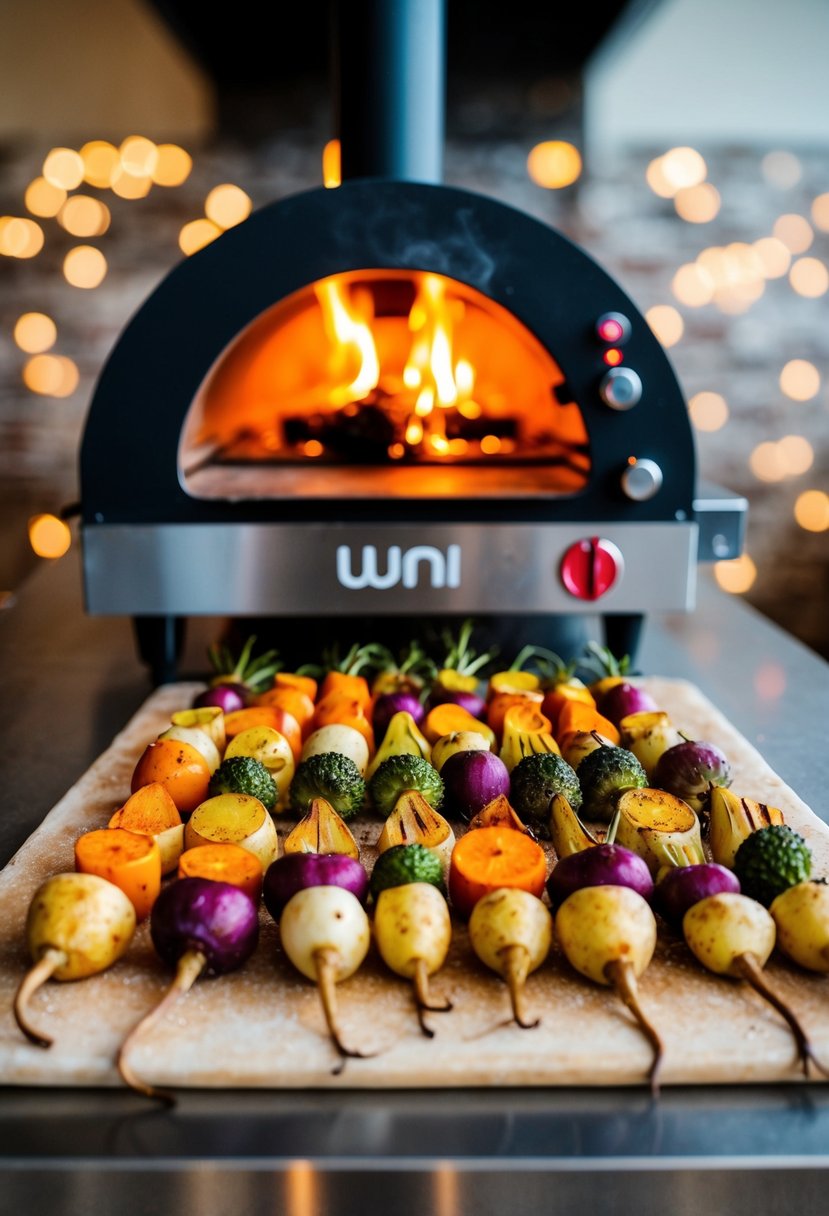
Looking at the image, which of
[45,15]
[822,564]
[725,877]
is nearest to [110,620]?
[725,877]

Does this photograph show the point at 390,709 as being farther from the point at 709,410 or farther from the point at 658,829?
the point at 709,410

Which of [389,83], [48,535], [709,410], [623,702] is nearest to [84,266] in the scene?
[48,535]

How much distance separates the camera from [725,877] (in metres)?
0.83

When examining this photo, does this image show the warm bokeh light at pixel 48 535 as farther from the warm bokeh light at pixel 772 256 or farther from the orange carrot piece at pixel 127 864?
the orange carrot piece at pixel 127 864

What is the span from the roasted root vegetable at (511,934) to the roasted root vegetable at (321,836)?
0.16m

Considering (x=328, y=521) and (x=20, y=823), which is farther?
(x=328, y=521)

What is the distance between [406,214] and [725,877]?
0.92 metres

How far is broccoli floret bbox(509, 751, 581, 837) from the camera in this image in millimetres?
1016

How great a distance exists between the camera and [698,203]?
295 centimetres

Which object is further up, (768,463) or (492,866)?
(768,463)

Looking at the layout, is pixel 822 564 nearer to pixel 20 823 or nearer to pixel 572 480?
pixel 572 480

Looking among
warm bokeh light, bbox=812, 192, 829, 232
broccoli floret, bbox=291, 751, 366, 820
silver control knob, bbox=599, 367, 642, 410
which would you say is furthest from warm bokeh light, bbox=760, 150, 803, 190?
broccoli floret, bbox=291, 751, 366, 820

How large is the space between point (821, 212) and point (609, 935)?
9.03 ft

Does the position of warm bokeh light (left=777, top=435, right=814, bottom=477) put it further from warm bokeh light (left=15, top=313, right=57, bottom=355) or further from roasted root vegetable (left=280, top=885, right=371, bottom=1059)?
roasted root vegetable (left=280, top=885, right=371, bottom=1059)
